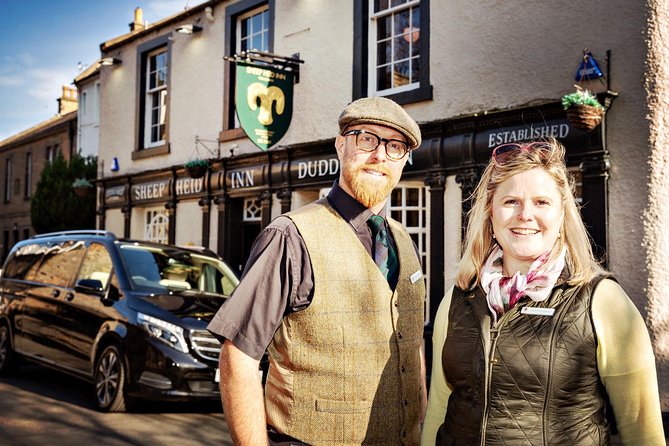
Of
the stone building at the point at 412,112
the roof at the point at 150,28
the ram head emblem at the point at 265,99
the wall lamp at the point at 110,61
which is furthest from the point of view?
the wall lamp at the point at 110,61

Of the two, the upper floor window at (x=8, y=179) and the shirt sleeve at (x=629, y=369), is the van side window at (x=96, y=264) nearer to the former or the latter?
the shirt sleeve at (x=629, y=369)

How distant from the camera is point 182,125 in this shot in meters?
15.1

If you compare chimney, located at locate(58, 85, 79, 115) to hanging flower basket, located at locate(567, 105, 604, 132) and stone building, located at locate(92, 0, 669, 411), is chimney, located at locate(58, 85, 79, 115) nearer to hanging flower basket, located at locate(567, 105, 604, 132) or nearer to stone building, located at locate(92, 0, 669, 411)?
stone building, located at locate(92, 0, 669, 411)

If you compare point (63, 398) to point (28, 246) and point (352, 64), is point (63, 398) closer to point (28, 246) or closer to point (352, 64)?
point (28, 246)

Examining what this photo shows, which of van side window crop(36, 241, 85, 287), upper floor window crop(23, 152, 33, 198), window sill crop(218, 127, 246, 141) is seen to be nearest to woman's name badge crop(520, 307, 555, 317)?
van side window crop(36, 241, 85, 287)

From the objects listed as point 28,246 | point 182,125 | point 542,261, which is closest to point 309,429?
point 542,261

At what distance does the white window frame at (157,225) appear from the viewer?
16.1 metres

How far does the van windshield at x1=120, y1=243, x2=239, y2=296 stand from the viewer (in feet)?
23.8

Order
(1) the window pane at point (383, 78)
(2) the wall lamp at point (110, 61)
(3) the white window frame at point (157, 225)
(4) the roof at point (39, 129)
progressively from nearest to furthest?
(1) the window pane at point (383, 78), (3) the white window frame at point (157, 225), (2) the wall lamp at point (110, 61), (4) the roof at point (39, 129)

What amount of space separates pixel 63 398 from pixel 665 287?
22.1 feet

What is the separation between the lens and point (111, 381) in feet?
22.1

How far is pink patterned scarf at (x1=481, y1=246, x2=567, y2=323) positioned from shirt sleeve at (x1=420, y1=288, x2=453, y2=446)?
0.21 m

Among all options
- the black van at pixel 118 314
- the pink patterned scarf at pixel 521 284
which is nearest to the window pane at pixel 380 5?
the black van at pixel 118 314

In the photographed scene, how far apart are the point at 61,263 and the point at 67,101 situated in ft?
103
